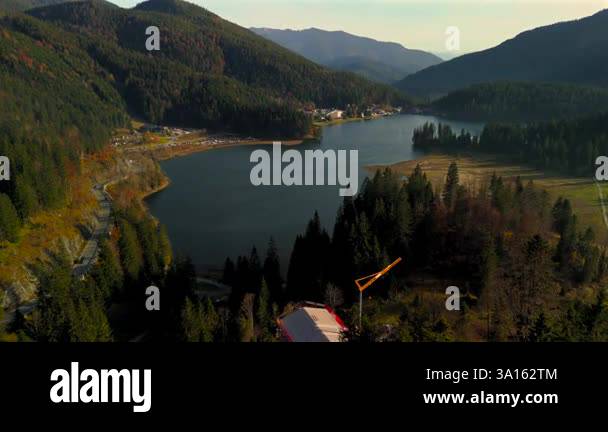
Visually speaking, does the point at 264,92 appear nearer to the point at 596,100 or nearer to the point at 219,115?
the point at 219,115

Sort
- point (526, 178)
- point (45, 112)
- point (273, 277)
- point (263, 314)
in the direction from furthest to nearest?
1. point (45, 112)
2. point (526, 178)
3. point (273, 277)
4. point (263, 314)

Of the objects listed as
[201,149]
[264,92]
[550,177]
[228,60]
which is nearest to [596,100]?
[550,177]

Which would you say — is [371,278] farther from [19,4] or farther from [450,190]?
[19,4]

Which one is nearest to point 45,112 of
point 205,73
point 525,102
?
point 205,73

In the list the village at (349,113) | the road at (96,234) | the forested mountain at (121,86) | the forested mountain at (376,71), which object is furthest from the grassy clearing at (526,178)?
the forested mountain at (376,71)

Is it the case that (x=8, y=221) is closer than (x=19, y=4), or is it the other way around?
(x=8, y=221)

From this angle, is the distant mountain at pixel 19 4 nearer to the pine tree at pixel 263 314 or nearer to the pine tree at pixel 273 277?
the pine tree at pixel 273 277

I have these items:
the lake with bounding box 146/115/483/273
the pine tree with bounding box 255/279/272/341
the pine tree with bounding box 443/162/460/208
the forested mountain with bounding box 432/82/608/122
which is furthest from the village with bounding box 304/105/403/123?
the pine tree with bounding box 255/279/272/341
